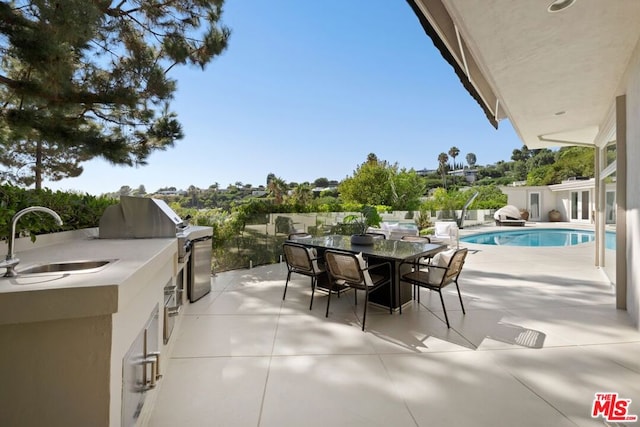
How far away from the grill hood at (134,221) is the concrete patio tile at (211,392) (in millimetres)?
1196

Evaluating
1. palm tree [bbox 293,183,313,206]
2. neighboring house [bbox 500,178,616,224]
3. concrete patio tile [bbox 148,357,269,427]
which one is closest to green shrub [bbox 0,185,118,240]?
concrete patio tile [bbox 148,357,269,427]

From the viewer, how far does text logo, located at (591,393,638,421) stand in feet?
5.74

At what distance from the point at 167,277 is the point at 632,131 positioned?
504cm

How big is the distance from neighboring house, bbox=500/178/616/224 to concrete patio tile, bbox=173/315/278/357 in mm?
17652

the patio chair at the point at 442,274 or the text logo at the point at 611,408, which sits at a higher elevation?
the patio chair at the point at 442,274

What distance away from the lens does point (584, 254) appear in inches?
280

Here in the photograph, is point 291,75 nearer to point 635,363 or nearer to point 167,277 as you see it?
point 167,277

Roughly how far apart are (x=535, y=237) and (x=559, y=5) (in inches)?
518

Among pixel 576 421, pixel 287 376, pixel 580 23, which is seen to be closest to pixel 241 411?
pixel 287 376

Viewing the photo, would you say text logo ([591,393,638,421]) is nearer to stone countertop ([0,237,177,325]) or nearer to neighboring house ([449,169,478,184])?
stone countertop ([0,237,177,325])

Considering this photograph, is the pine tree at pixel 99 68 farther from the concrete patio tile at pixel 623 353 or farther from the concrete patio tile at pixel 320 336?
the concrete patio tile at pixel 623 353

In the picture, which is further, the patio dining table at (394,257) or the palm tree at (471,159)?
the palm tree at (471,159)

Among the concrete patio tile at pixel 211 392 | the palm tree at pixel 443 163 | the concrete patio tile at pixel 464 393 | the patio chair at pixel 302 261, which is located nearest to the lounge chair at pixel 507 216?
the patio chair at pixel 302 261

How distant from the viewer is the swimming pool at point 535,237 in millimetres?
10977
